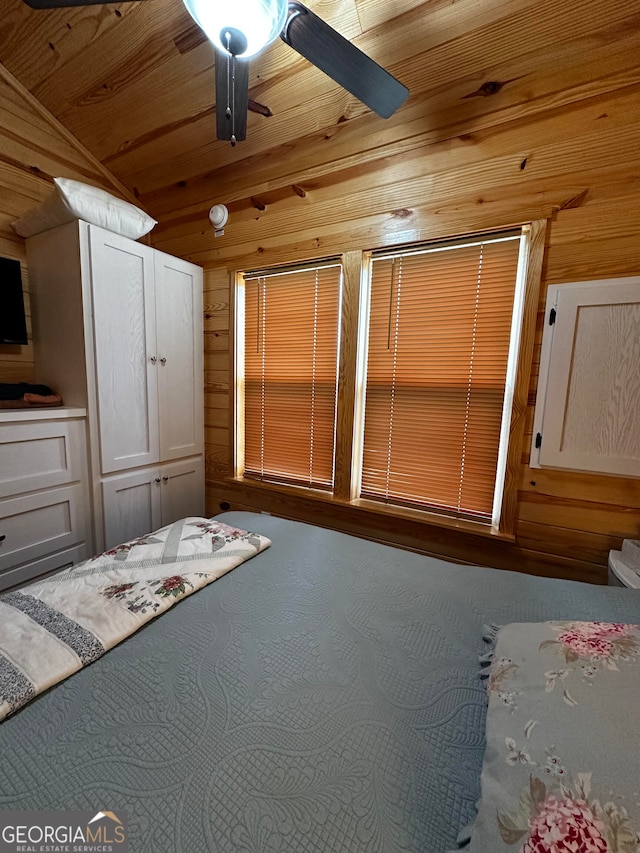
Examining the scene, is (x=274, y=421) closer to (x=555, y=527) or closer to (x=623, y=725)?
(x=555, y=527)

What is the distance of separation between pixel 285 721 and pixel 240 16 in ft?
5.39

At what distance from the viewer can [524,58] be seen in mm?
1367

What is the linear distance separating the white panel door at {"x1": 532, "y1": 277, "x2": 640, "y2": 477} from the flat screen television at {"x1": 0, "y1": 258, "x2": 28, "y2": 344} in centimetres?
258

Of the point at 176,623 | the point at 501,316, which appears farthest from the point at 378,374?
the point at 176,623

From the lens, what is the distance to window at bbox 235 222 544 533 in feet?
5.24

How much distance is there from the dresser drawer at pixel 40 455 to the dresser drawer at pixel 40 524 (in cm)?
5

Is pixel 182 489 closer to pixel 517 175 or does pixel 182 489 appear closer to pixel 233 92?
pixel 233 92

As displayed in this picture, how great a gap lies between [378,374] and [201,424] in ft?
4.37

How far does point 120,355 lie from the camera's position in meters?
1.90

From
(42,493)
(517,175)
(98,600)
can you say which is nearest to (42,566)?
(42,493)

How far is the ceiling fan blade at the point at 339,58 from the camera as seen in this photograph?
3.13 ft
